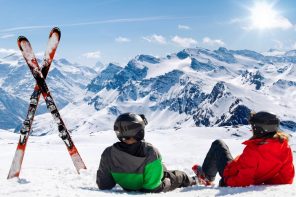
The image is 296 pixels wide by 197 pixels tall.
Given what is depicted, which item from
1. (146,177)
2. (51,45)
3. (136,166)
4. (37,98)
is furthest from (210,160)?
(51,45)

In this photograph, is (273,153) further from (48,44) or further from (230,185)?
(48,44)

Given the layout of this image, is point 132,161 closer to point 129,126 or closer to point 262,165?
point 129,126

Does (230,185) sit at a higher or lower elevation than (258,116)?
lower

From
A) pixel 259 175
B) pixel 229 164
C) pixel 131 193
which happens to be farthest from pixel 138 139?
pixel 259 175

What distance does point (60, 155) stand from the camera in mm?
48125

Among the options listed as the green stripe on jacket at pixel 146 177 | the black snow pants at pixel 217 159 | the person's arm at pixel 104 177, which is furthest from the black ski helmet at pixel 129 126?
the black snow pants at pixel 217 159

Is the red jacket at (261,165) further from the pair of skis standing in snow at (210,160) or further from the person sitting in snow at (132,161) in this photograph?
the person sitting in snow at (132,161)

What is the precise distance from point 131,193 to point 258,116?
2943mm

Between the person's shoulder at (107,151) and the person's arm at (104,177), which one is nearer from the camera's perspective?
the person's shoulder at (107,151)

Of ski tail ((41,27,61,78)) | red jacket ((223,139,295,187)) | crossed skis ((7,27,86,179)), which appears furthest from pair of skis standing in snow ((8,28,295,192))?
ski tail ((41,27,61,78))

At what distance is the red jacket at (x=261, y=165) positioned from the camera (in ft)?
26.9

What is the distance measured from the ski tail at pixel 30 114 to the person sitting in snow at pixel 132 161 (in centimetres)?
352

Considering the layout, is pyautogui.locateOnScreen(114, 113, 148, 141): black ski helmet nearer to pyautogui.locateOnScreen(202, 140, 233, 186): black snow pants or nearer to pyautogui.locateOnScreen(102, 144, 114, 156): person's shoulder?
pyautogui.locateOnScreen(102, 144, 114, 156): person's shoulder

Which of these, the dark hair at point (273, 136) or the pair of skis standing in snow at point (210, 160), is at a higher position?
the dark hair at point (273, 136)
